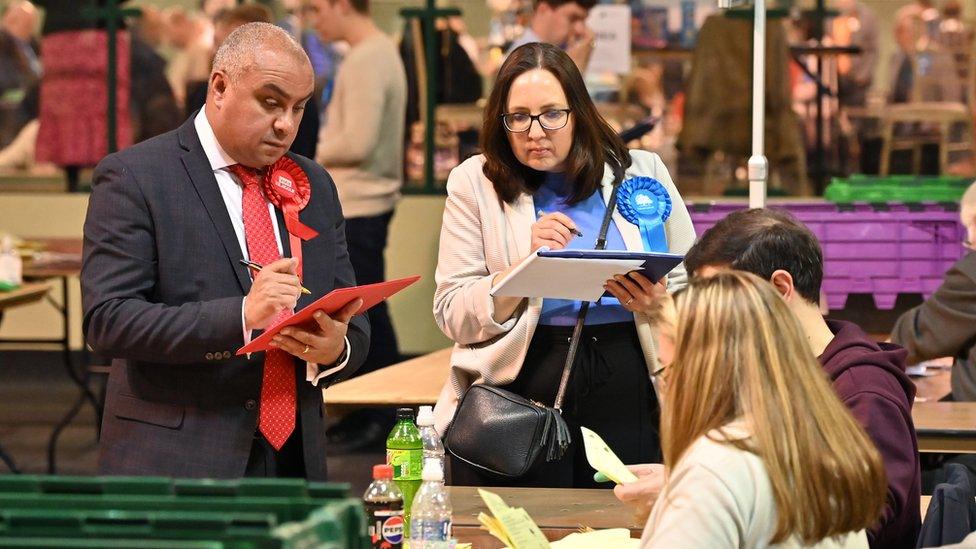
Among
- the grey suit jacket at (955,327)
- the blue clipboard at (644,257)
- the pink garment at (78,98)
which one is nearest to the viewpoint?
the blue clipboard at (644,257)

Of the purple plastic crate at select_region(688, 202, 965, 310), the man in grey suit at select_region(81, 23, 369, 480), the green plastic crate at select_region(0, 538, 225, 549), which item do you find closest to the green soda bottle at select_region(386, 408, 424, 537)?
the man in grey suit at select_region(81, 23, 369, 480)

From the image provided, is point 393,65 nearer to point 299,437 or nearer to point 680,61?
point 680,61

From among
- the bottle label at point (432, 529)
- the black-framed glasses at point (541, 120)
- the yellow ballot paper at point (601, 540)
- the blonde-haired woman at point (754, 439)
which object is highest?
the black-framed glasses at point (541, 120)

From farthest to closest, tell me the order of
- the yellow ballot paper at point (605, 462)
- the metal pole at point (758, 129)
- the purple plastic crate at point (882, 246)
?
the purple plastic crate at point (882, 246) < the metal pole at point (758, 129) < the yellow ballot paper at point (605, 462)

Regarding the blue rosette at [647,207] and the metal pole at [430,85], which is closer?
the blue rosette at [647,207]

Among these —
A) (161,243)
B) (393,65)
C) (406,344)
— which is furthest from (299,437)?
(406,344)

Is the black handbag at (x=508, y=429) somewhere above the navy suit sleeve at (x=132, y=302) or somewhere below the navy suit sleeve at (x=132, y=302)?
below

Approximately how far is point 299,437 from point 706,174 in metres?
6.58

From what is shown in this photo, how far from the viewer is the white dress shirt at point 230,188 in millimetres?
2934

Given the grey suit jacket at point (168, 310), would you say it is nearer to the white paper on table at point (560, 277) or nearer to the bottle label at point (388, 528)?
the bottle label at point (388, 528)

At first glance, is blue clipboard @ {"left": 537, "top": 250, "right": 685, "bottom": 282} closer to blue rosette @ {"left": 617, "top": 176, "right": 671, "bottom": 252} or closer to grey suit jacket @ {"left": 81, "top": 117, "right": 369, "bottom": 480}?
blue rosette @ {"left": 617, "top": 176, "right": 671, "bottom": 252}

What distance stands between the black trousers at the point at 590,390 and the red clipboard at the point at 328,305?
70 cm

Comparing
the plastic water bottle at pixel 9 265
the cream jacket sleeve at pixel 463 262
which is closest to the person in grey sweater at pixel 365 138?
the plastic water bottle at pixel 9 265

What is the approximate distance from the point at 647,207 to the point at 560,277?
44 cm
